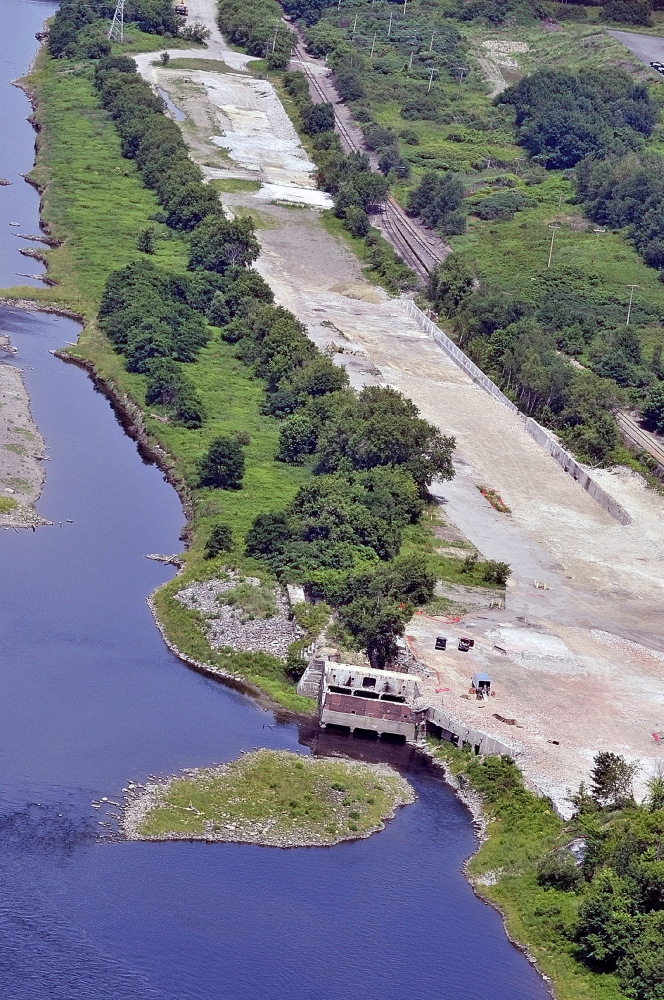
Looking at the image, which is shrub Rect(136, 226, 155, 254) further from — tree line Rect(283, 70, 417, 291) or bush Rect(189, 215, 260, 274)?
tree line Rect(283, 70, 417, 291)


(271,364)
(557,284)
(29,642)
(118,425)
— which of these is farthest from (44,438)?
(557,284)

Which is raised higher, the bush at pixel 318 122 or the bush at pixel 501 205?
the bush at pixel 318 122

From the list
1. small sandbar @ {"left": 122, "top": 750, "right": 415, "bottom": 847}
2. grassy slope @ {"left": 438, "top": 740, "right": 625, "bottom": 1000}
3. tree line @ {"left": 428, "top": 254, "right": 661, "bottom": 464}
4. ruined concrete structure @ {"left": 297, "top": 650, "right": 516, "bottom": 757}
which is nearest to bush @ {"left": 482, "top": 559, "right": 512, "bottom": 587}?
ruined concrete structure @ {"left": 297, "top": 650, "right": 516, "bottom": 757}

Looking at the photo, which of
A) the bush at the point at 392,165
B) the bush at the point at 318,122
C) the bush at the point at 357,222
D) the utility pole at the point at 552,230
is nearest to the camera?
the utility pole at the point at 552,230

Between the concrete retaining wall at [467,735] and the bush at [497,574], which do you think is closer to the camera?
the concrete retaining wall at [467,735]

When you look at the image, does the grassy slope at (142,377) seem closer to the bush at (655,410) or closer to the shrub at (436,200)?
the shrub at (436,200)

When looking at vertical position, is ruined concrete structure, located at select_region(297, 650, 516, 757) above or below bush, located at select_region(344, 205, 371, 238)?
below

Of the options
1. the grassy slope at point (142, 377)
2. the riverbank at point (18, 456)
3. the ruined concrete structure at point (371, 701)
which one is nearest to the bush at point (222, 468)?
the grassy slope at point (142, 377)

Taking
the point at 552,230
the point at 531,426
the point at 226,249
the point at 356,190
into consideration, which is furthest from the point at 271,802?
the point at 552,230
